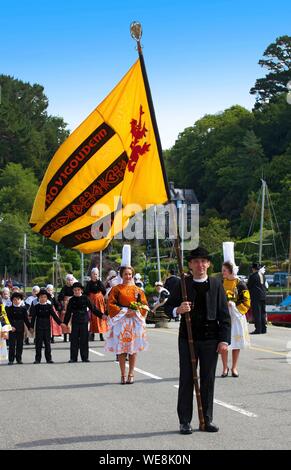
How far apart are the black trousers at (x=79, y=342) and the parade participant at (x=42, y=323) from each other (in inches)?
18.8

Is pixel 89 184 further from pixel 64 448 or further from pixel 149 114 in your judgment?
pixel 64 448

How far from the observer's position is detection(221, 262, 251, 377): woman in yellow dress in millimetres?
15523

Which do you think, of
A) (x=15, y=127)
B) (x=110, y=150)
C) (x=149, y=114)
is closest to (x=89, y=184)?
(x=110, y=150)

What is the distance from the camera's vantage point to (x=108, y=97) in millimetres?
12641

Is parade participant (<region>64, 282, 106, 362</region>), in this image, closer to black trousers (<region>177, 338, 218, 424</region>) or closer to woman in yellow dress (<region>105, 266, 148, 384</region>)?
woman in yellow dress (<region>105, 266, 148, 384</region>)

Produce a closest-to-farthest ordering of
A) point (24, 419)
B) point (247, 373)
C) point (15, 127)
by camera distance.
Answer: point (24, 419)
point (247, 373)
point (15, 127)

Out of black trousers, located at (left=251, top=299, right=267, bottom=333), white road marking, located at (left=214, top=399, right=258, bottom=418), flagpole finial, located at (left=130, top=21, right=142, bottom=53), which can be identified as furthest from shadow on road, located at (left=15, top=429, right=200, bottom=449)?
black trousers, located at (left=251, top=299, right=267, bottom=333)

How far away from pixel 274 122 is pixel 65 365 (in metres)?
114

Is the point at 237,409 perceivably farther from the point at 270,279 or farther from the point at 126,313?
the point at 270,279

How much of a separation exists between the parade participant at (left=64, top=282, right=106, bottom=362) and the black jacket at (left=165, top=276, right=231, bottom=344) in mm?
9155

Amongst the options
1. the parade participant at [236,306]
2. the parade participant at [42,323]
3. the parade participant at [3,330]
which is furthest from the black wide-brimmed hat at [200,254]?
the parade participant at [42,323]

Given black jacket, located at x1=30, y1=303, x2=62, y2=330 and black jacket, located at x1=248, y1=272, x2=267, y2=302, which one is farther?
black jacket, located at x1=248, y1=272, x2=267, y2=302

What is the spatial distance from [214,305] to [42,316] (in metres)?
10.5

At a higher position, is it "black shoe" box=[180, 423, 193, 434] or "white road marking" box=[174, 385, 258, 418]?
"black shoe" box=[180, 423, 193, 434]
